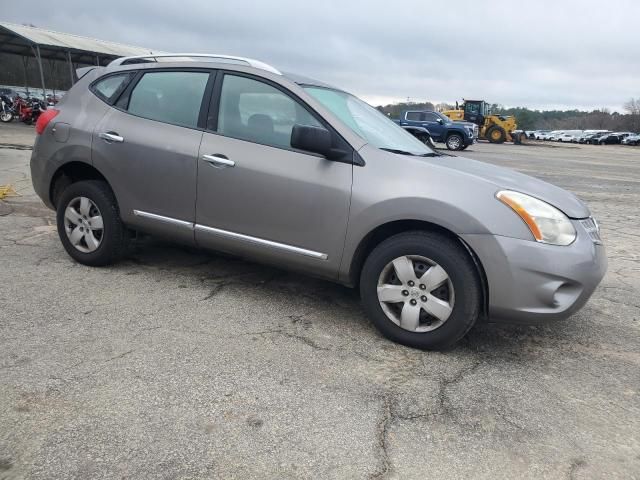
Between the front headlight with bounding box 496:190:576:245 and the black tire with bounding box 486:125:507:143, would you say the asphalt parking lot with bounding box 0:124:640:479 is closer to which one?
the front headlight with bounding box 496:190:576:245

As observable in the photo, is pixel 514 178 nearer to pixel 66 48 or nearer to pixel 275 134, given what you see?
pixel 275 134

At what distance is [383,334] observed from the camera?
3.29 metres

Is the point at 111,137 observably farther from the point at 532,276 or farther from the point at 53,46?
the point at 53,46

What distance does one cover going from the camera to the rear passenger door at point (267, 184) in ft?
11.0

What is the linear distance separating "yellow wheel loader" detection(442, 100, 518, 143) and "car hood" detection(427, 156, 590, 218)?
34.3 m

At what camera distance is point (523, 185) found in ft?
10.7

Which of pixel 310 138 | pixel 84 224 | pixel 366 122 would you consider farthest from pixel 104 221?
pixel 366 122

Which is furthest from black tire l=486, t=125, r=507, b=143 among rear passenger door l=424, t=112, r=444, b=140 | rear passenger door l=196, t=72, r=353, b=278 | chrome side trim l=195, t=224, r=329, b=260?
chrome side trim l=195, t=224, r=329, b=260

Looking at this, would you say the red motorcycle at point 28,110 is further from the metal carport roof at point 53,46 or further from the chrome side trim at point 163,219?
the chrome side trim at point 163,219

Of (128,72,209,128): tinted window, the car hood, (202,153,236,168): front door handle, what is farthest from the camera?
(128,72,209,128): tinted window

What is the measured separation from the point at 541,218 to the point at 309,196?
1.38 metres

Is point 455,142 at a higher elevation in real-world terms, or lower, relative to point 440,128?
lower

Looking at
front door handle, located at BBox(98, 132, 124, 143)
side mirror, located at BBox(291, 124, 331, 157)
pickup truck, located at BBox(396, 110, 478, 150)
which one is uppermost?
side mirror, located at BBox(291, 124, 331, 157)

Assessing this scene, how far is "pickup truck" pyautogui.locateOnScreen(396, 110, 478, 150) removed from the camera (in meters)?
24.7
